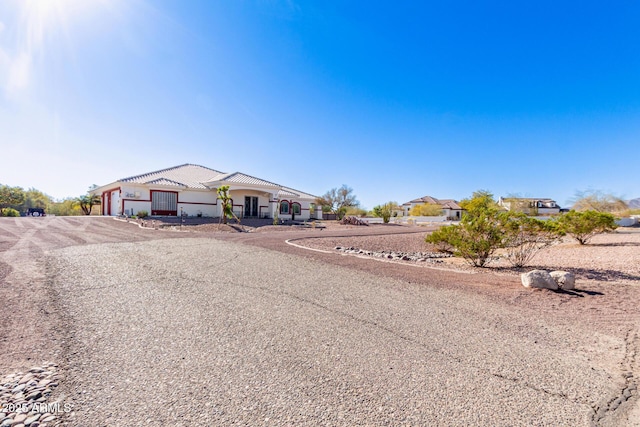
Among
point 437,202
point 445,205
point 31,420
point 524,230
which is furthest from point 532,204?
point 31,420

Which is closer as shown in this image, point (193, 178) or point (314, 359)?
point (314, 359)

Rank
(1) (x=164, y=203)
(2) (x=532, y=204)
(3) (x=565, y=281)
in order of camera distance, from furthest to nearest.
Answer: (2) (x=532, y=204)
(1) (x=164, y=203)
(3) (x=565, y=281)

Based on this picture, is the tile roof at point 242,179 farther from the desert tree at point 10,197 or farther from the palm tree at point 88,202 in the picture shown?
the desert tree at point 10,197

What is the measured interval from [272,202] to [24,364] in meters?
29.0

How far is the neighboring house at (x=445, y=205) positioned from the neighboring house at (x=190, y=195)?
147 ft

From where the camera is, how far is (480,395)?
2416mm

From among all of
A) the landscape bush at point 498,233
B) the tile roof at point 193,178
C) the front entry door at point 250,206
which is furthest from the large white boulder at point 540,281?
the front entry door at point 250,206

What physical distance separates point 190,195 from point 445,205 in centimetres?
5860

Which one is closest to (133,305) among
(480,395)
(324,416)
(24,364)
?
(24,364)

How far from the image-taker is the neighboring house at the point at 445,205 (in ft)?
220

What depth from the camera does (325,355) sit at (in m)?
3.02

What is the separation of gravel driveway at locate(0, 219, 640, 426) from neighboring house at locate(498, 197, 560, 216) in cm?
6040

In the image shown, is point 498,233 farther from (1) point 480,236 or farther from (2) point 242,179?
(2) point 242,179

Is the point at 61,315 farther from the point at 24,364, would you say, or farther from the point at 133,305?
the point at 24,364
